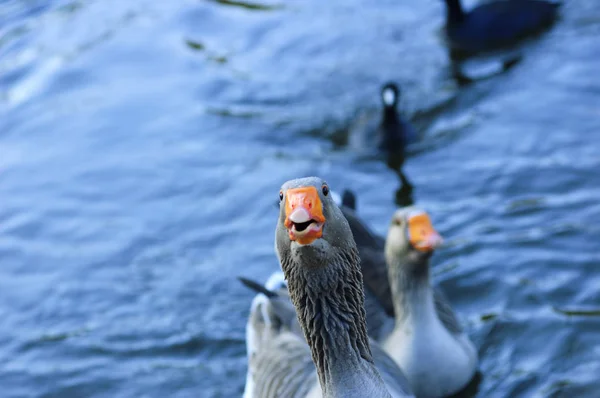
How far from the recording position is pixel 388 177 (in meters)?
8.89

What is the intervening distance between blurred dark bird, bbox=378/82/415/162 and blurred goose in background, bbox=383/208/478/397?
3.09m

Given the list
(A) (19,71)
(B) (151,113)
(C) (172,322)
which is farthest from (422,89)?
(A) (19,71)

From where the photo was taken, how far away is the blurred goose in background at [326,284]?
3592mm

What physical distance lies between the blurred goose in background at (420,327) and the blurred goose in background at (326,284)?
1.91m

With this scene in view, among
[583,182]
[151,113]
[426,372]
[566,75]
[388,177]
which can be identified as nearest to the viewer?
[426,372]

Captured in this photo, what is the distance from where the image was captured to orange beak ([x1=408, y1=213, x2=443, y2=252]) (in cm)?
583

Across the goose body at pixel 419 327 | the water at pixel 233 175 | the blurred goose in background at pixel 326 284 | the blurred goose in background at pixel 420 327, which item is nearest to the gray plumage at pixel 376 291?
the goose body at pixel 419 327

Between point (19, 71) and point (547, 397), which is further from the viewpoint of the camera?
point (19, 71)

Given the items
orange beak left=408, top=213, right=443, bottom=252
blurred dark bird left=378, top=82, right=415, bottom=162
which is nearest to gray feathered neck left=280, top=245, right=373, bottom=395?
orange beak left=408, top=213, right=443, bottom=252

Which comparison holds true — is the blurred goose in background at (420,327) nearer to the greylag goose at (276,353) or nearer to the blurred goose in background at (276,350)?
the greylag goose at (276,353)

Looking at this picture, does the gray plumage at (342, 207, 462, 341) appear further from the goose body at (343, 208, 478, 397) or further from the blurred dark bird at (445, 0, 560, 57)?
the blurred dark bird at (445, 0, 560, 57)

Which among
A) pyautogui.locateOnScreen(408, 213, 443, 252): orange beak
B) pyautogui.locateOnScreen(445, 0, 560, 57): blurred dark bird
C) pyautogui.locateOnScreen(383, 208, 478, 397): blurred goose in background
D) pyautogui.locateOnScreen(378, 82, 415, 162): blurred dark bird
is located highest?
pyautogui.locateOnScreen(445, 0, 560, 57): blurred dark bird

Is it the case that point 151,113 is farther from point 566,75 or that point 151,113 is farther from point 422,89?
point 566,75

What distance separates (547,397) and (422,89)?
5029 mm
